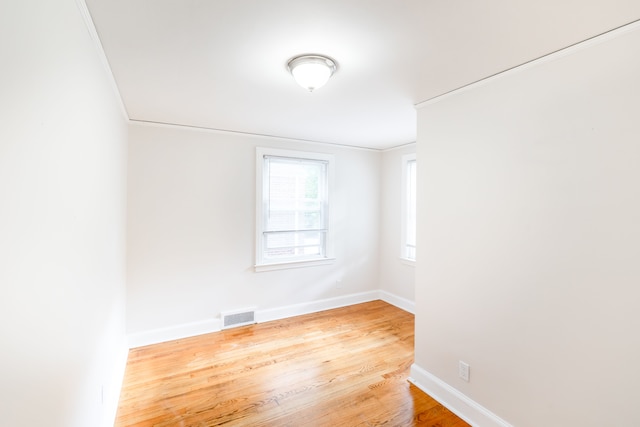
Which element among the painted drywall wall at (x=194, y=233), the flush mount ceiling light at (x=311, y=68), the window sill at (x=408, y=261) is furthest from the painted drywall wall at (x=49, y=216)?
the window sill at (x=408, y=261)

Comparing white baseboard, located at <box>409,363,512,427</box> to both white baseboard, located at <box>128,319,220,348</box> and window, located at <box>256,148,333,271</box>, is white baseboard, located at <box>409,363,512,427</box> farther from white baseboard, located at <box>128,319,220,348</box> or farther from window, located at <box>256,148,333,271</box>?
white baseboard, located at <box>128,319,220,348</box>

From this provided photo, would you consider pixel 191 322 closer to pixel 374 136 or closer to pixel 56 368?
pixel 56 368

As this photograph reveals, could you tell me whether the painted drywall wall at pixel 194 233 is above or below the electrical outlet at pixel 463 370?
above

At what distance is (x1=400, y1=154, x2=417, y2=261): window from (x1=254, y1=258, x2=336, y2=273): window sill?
1076 millimetres

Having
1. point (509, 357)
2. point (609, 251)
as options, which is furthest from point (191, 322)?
point (609, 251)

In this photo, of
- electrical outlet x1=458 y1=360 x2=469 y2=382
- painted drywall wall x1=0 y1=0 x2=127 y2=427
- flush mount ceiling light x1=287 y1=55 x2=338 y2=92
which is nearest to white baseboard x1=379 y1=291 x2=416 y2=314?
electrical outlet x1=458 y1=360 x2=469 y2=382

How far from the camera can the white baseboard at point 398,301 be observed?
4.17m

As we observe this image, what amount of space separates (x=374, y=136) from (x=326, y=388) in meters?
2.81

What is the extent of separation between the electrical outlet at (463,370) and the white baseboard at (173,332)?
2627 mm

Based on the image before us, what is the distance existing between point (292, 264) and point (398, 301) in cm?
169

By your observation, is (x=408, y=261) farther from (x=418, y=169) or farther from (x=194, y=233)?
(x=194, y=233)

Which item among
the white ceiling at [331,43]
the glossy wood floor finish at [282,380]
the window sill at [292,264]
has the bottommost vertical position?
the glossy wood floor finish at [282,380]

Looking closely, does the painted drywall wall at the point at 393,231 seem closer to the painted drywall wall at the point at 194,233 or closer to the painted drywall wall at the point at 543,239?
the painted drywall wall at the point at 194,233

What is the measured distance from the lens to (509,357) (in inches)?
73.7
